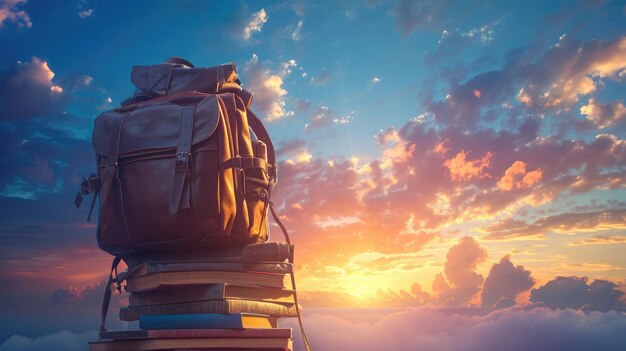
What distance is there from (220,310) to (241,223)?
0.73m

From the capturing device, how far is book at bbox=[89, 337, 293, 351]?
327 cm

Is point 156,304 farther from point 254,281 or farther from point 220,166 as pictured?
point 220,166

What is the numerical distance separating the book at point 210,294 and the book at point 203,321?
0.15 metres

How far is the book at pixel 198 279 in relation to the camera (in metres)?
3.65

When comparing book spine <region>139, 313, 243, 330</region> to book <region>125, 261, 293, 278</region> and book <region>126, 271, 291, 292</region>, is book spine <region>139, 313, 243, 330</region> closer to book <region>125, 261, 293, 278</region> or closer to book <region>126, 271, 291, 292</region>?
book <region>126, 271, 291, 292</region>

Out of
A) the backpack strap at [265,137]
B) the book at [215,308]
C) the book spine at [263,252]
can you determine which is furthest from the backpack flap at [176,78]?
the book at [215,308]

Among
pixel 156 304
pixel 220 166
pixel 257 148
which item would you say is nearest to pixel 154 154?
pixel 220 166

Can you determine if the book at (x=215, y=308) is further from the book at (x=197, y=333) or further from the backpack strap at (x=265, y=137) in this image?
the backpack strap at (x=265, y=137)

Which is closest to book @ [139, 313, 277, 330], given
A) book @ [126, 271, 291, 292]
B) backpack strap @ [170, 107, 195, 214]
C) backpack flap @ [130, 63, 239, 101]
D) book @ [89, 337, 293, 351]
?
book @ [89, 337, 293, 351]

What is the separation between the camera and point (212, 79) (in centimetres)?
456

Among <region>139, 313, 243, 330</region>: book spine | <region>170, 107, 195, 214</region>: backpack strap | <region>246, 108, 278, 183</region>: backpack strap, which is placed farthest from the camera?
<region>246, 108, 278, 183</region>: backpack strap

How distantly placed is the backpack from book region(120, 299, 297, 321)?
1.55 ft

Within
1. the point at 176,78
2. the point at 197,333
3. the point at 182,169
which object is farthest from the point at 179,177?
the point at 176,78

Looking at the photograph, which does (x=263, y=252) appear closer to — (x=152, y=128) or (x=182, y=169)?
(x=182, y=169)
